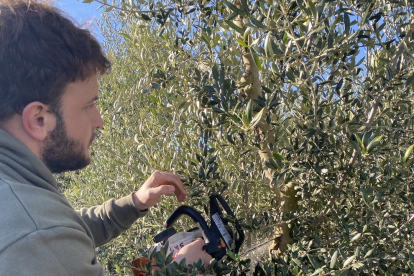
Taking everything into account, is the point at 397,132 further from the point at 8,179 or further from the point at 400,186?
the point at 8,179

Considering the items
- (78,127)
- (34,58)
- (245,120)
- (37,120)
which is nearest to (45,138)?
(37,120)

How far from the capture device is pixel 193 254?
1.78m

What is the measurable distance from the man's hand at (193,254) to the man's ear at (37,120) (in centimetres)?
76

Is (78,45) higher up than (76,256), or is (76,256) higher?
(78,45)

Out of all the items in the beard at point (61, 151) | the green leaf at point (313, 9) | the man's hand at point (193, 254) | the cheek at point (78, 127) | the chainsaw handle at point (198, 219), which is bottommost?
the man's hand at point (193, 254)

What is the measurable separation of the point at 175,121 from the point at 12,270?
1.23 m

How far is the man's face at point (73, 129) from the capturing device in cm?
163

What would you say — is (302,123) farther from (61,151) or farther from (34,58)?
(34,58)

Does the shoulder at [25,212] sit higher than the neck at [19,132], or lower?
lower

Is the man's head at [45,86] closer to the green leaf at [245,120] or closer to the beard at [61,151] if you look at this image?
the beard at [61,151]

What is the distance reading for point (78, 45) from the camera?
192 centimetres

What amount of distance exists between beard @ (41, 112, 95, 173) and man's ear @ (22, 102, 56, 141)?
0.03m

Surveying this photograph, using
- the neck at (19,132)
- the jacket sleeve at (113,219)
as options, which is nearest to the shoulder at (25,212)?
the neck at (19,132)

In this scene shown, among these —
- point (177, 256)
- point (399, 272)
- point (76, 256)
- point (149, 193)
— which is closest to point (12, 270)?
point (76, 256)
